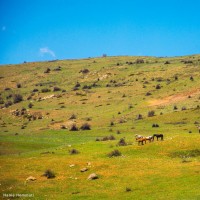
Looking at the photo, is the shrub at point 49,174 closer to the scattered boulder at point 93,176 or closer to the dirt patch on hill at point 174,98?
the scattered boulder at point 93,176

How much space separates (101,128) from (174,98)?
26.6 m

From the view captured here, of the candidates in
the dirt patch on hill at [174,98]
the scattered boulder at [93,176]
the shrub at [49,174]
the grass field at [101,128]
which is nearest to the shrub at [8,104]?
the grass field at [101,128]

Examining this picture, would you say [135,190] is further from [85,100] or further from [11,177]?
[85,100]

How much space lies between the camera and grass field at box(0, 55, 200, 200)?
28.3m

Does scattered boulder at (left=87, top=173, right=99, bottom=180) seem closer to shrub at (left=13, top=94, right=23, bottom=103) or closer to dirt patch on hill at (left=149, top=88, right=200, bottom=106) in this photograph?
dirt patch on hill at (left=149, top=88, right=200, bottom=106)

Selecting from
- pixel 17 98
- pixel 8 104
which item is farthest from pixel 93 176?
pixel 17 98

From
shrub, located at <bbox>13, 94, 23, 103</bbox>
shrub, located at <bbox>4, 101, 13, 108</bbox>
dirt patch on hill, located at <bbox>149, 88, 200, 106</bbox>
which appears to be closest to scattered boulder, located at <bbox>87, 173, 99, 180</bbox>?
dirt patch on hill, located at <bbox>149, 88, 200, 106</bbox>

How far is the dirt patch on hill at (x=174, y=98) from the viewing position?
8756 centimetres

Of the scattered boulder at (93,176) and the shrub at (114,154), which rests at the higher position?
the shrub at (114,154)

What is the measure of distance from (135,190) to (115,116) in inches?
2163

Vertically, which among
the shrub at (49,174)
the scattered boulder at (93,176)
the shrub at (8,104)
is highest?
the shrub at (8,104)

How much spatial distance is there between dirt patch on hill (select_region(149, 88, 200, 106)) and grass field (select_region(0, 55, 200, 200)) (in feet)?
0.77

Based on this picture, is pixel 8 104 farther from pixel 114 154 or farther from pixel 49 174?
pixel 49 174

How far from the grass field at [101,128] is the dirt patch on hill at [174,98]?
9.2 inches
